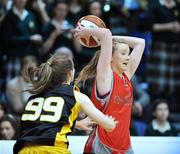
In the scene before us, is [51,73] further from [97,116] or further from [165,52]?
[165,52]

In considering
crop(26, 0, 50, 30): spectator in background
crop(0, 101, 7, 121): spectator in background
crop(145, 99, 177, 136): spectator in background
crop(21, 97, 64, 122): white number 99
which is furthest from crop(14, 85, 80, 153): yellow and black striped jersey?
crop(26, 0, 50, 30): spectator in background

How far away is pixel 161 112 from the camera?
8.12 m

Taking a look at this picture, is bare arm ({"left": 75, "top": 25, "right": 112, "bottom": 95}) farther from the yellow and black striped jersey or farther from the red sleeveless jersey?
the yellow and black striped jersey

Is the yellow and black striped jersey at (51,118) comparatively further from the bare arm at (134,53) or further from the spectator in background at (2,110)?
the spectator in background at (2,110)

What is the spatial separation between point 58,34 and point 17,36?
58 cm

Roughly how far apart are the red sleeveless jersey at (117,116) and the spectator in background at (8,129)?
2405 mm

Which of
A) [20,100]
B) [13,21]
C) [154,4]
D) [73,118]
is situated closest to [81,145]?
[73,118]

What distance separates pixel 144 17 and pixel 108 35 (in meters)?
4.63

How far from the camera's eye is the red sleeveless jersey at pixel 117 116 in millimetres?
4766

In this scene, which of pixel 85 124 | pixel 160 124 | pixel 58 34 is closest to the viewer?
pixel 85 124

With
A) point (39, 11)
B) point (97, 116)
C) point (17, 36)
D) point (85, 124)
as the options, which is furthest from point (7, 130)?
point (97, 116)

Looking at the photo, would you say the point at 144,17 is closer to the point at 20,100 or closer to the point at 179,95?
the point at 179,95

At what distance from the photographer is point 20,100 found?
8414mm

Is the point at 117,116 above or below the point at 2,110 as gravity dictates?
above
